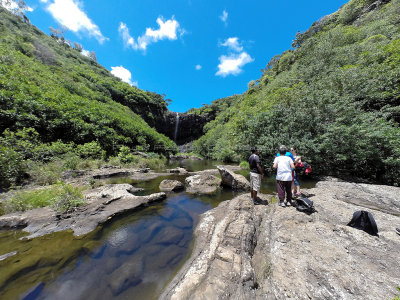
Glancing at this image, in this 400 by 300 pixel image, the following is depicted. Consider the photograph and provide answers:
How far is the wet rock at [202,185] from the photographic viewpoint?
8051 millimetres

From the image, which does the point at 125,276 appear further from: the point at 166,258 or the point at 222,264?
the point at 222,264

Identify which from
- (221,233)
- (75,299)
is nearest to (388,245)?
(221,233)

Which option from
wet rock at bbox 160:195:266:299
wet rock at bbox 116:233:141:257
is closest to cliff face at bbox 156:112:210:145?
wet rock at bbox 116:233:141:257

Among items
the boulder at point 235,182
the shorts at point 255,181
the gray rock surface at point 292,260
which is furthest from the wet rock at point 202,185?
the gray rock surface at point 292,260

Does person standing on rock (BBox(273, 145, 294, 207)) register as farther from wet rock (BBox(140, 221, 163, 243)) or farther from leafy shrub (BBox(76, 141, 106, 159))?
leafy shrub (BBox(76, 141, 106, 159))

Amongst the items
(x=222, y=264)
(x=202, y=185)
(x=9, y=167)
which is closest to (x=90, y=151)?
(x=9, y=167)

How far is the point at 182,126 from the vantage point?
5494cm

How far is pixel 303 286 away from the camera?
197cm

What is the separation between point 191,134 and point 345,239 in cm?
5740

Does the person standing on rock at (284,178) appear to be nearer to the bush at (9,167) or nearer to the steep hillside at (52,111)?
the bush at (9,167)

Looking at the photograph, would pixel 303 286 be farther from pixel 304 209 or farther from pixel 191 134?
pixel 191 134

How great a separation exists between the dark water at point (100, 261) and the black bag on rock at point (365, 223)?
163 inches

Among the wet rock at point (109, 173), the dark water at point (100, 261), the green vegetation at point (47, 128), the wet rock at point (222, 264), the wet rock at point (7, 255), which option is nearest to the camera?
the wet rock at point (222, 264)

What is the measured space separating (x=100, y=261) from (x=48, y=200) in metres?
3.90
